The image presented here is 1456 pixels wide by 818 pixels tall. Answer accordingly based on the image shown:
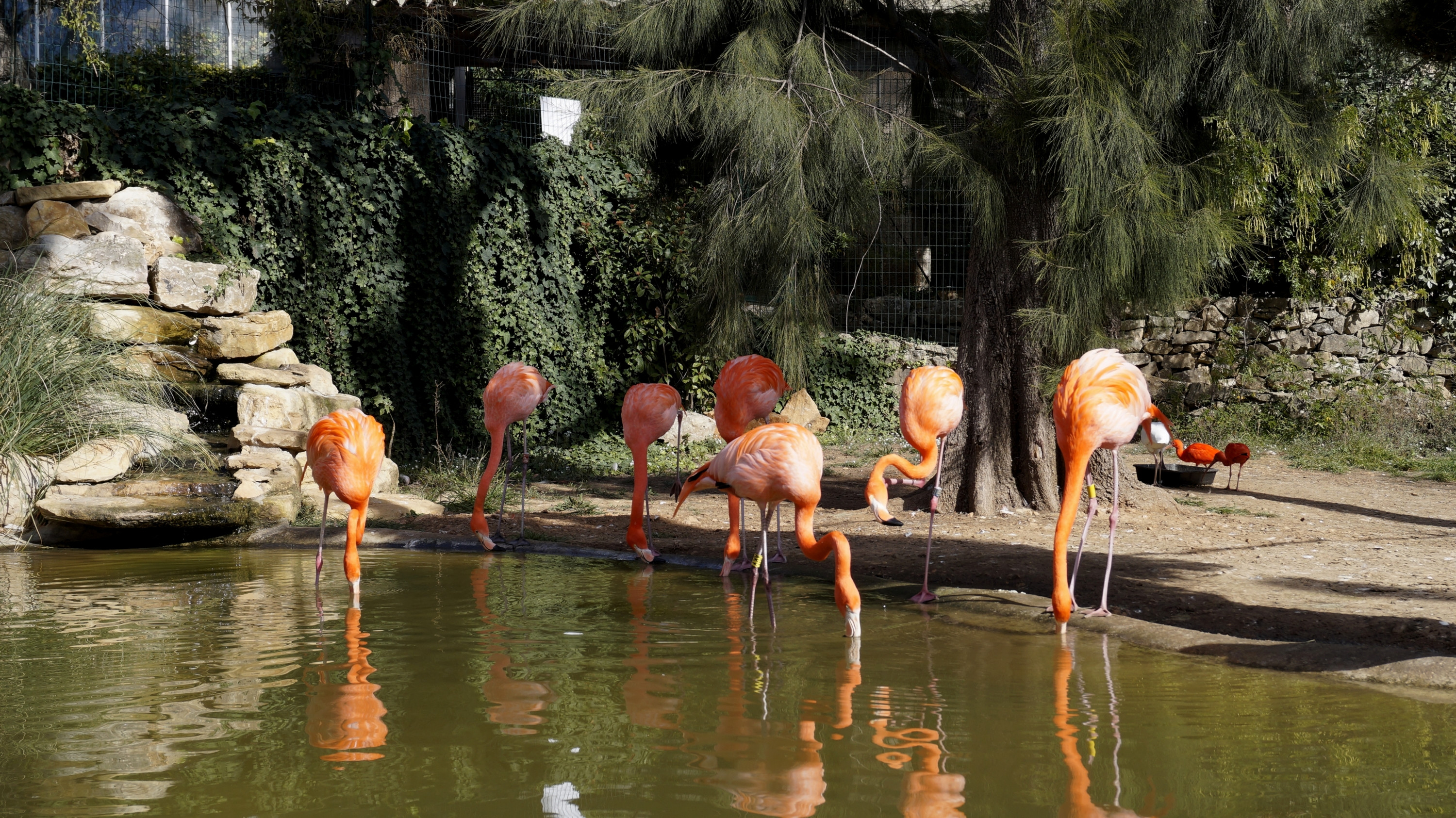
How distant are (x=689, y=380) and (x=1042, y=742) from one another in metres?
7.75

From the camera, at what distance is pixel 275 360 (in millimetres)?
7492

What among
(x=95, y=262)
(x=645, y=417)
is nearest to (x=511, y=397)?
(x=645, y=417)

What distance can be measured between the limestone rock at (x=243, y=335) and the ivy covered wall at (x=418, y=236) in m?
0.62

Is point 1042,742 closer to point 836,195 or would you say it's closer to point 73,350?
point 836,195

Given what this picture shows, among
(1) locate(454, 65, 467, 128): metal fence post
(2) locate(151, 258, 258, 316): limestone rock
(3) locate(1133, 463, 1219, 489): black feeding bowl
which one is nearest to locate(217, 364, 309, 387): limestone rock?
(2) locate(151, 258, 258, 316): limestone rock

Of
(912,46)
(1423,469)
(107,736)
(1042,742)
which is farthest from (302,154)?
(1423,469)

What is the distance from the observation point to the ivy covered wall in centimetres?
771

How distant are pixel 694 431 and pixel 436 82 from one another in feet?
14.7

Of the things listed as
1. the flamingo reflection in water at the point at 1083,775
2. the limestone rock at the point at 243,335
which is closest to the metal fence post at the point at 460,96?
the limestone rock at the point at 243,335

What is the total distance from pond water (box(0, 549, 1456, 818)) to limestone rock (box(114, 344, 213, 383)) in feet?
8.61

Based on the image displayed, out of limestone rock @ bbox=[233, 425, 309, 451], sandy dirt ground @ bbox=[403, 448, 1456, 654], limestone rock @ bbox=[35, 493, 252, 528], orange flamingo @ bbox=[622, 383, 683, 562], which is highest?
orange flamingo @ bbox=[622, 383, 683, 562]

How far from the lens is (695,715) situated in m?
2.73

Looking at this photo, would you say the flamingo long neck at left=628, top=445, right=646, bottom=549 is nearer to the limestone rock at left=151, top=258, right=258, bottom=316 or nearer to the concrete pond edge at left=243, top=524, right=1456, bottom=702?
the concrete pond edge at left=243, top=524, right=1456, bottom=702

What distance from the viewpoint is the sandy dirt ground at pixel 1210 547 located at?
3.89 m
